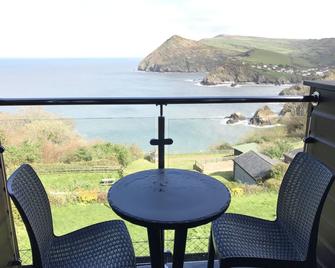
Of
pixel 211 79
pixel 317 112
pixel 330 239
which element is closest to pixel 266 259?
pixel 330 239

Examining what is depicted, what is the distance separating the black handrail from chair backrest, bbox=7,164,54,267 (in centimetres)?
55

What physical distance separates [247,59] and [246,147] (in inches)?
334

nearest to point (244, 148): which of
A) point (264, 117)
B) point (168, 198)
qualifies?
point (264, 117)

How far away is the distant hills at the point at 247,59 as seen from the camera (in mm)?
9455

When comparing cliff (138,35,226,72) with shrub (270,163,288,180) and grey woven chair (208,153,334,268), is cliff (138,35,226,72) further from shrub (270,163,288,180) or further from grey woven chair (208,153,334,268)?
grey woven chair (208,153,334,268)

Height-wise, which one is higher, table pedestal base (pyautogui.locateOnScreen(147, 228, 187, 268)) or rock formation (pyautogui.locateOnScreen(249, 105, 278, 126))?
rock formation (pyautogui.locateOnScreen(249, 105, 278, 126))

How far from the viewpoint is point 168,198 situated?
5.03 feet

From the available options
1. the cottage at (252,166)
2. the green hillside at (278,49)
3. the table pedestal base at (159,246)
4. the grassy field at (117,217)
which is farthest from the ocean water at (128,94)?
the green hillside at (278,49)

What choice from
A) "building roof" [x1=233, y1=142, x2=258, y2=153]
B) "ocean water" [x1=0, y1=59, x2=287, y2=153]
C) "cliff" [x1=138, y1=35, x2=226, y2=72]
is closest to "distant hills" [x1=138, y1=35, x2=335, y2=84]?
"cliff" [x1=138, y1=35, x2=226, y2=72]

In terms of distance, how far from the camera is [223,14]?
59.1ft

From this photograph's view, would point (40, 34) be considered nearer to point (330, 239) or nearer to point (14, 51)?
point (14, 51)

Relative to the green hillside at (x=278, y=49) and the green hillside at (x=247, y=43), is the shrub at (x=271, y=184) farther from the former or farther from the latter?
the green hillside at (x=247, y=43)

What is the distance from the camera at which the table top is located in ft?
4.46

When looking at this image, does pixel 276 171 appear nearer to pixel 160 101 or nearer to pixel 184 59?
pixel 160 101
